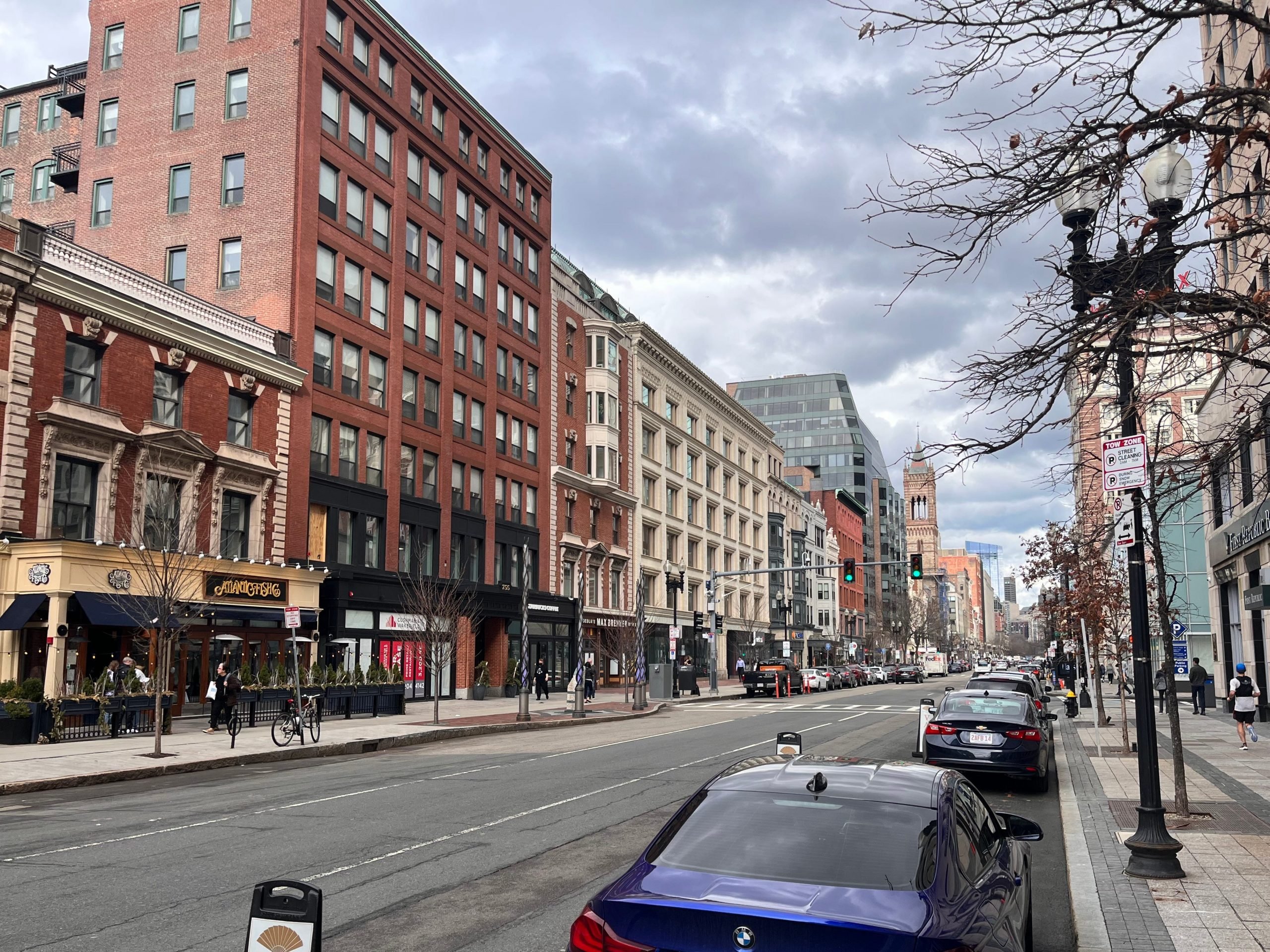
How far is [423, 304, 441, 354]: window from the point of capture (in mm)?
45219

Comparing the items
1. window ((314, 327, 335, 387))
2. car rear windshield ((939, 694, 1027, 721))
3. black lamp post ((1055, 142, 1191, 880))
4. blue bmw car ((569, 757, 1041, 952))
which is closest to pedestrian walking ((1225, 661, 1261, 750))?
car rear windshield ((939, 694, 1027, 721))

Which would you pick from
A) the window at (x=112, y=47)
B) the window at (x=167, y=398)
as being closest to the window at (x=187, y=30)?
the window at (x=112, y=47)

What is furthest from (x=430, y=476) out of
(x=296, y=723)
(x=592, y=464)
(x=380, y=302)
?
(x=296, y=723)

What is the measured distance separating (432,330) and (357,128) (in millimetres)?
8682

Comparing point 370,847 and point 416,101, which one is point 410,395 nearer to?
point 416,101

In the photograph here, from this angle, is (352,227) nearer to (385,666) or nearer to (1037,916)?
(385,666)

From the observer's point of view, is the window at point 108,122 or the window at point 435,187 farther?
the window at point 435,187

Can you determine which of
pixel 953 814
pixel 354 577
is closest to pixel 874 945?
pixel 953 814

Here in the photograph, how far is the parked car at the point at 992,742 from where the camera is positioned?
52.5 ft

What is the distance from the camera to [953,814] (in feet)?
17.3

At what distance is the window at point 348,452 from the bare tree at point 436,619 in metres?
4.64

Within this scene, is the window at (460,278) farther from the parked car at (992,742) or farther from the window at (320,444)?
the parked car at (992,742)

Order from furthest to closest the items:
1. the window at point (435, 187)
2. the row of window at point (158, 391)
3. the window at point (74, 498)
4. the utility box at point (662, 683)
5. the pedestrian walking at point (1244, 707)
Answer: the utility box at point (662, 683), the window at point (435, 187), the row of window at point (158, 391), the window at point (74, 498), the pedestrian walking at point (1244, 707)

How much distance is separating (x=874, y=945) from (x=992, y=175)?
5698 mm
